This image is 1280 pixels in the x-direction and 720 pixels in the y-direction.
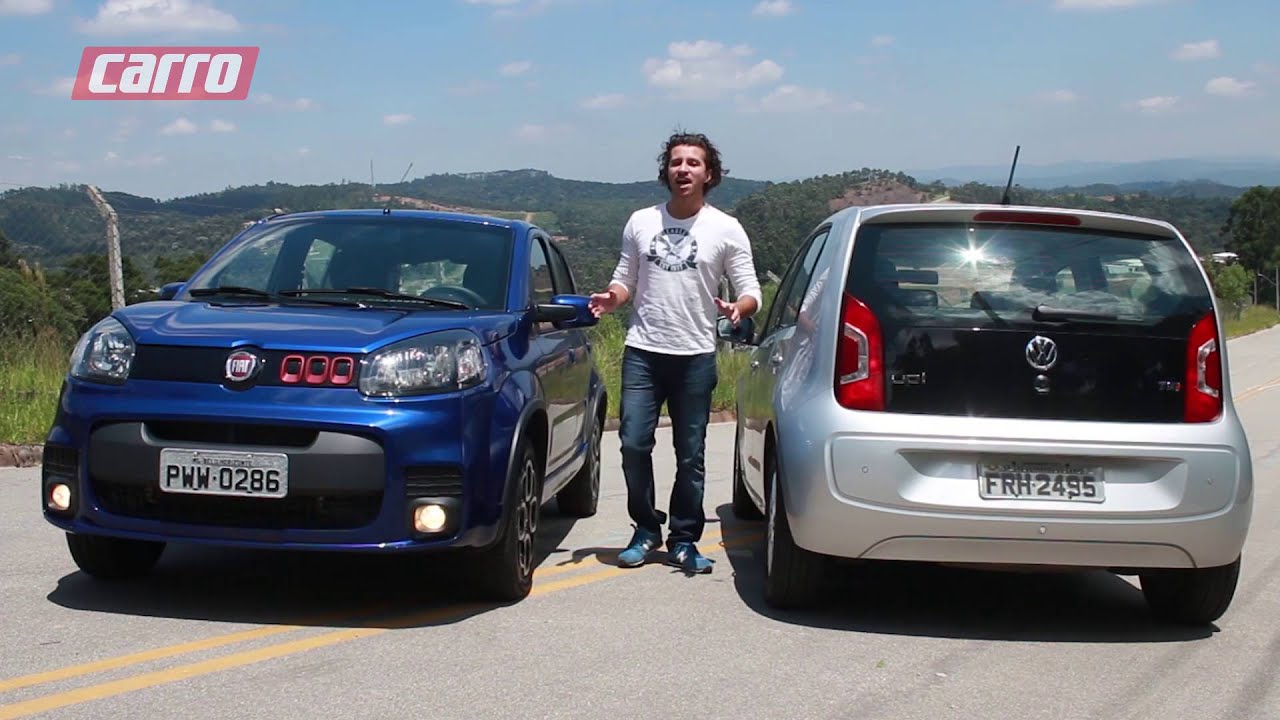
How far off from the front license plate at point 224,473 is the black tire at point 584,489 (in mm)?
3080

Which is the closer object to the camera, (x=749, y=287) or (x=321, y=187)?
(x=749, y=287)

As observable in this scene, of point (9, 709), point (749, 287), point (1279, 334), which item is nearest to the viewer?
point (9, 709)

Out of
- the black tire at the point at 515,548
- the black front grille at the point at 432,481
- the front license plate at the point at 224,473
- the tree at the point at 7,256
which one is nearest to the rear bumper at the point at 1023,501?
the black tire at the point at 515,548

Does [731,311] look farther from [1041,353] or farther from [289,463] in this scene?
[289,463]

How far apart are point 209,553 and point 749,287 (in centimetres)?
278

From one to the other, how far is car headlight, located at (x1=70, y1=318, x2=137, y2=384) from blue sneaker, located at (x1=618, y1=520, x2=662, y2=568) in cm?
244

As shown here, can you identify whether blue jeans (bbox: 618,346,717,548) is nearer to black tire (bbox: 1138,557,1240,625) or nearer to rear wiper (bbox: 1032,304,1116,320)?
rear wiper (bbox: 1032,304,1116,320)

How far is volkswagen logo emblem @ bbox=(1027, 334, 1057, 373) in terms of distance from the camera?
520 cm

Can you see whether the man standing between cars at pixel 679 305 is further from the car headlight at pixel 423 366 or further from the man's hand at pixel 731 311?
the car headlight at pixel 423 366

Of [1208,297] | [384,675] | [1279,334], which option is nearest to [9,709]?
[384,675]

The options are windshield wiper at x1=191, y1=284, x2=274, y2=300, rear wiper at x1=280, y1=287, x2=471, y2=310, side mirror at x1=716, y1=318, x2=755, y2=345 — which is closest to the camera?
rear wiper at x1=280, y1=287, x2=471, y2=310

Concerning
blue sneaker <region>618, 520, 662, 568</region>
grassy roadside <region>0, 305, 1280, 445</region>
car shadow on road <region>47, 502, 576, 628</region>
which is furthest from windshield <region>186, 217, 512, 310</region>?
grassy roadside <region>0, 305, 1280, 445</region>

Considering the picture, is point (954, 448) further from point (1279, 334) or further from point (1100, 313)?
point (1279, 334)

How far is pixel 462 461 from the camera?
17.0 feet
